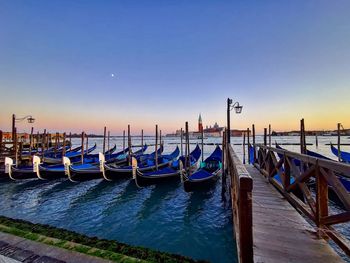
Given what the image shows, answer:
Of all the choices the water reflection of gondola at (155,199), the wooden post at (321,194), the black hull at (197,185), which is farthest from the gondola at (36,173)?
the wooden post at (321,194)

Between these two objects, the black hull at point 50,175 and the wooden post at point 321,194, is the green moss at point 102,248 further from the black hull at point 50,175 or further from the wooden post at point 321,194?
the black hull at point 50,175

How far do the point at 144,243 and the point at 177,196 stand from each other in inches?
143

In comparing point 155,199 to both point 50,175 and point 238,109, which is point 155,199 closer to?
point 238,109

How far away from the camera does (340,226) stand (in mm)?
4930

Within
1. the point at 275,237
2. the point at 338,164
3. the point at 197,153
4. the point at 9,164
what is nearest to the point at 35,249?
the point at 275,237

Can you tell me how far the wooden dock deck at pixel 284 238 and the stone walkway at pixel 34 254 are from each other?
2.06 m

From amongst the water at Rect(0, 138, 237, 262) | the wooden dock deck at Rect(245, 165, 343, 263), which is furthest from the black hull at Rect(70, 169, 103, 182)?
the wooden dock deck at Rect(245, 165, 343, 263)

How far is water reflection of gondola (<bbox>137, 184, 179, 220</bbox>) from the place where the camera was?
650cm

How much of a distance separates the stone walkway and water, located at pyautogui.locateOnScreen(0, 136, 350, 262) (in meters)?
1.99

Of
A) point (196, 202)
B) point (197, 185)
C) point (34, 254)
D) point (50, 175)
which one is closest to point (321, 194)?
point (34, 254)

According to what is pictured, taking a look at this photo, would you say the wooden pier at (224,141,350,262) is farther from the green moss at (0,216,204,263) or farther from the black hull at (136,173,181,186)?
the black hull at (136,173,181,186)

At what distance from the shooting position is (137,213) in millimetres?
6422

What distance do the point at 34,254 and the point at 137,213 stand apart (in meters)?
3.81

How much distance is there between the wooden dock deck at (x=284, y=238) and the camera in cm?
206
